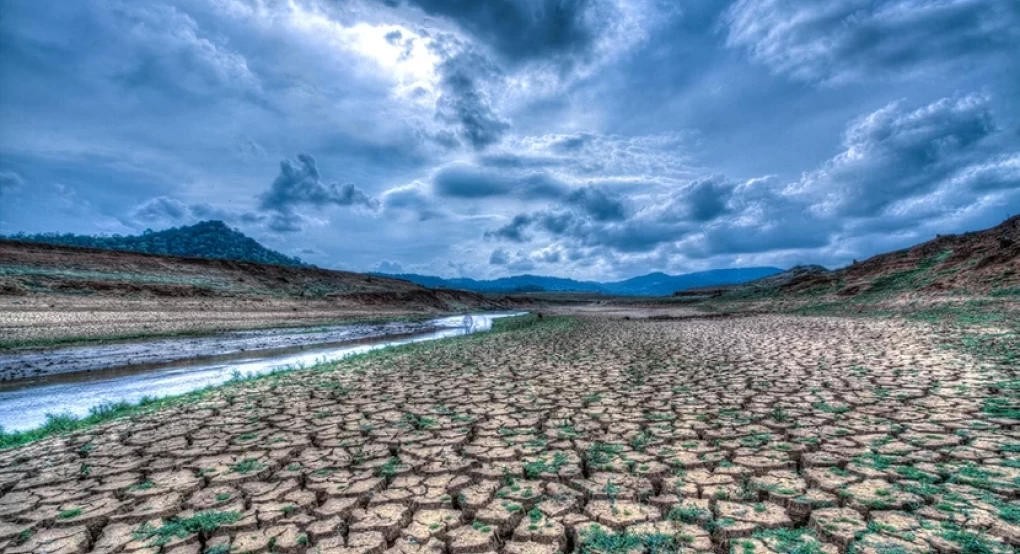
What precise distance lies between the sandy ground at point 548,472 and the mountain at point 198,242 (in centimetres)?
7339

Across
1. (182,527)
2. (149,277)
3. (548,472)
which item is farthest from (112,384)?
(149,277)

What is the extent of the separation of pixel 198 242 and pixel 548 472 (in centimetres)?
10116

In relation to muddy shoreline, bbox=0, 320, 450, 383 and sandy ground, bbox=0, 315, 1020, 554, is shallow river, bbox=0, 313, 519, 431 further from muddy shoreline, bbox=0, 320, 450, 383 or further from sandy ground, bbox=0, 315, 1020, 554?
sandy ground, bbox=0, 315, 1020, 554

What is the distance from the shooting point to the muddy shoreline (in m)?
10.6

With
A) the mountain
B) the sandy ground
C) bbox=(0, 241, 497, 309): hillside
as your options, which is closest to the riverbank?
the sandy ground

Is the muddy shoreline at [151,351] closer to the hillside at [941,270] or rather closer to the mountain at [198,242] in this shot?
the hillside at [941,270]

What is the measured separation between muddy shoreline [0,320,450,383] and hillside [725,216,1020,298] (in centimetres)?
2442

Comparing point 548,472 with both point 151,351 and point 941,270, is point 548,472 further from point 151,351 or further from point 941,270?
point 941,270

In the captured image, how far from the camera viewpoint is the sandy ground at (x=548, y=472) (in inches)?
103

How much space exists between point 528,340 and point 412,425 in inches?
353

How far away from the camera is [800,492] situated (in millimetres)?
3000


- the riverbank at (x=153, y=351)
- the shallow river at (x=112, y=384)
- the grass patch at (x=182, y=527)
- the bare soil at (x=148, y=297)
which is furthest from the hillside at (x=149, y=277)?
the grass patch at (x=182, y=527)

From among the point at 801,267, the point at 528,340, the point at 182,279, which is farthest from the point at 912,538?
the point at 801,267

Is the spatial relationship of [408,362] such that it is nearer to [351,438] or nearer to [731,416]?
[351,438]
